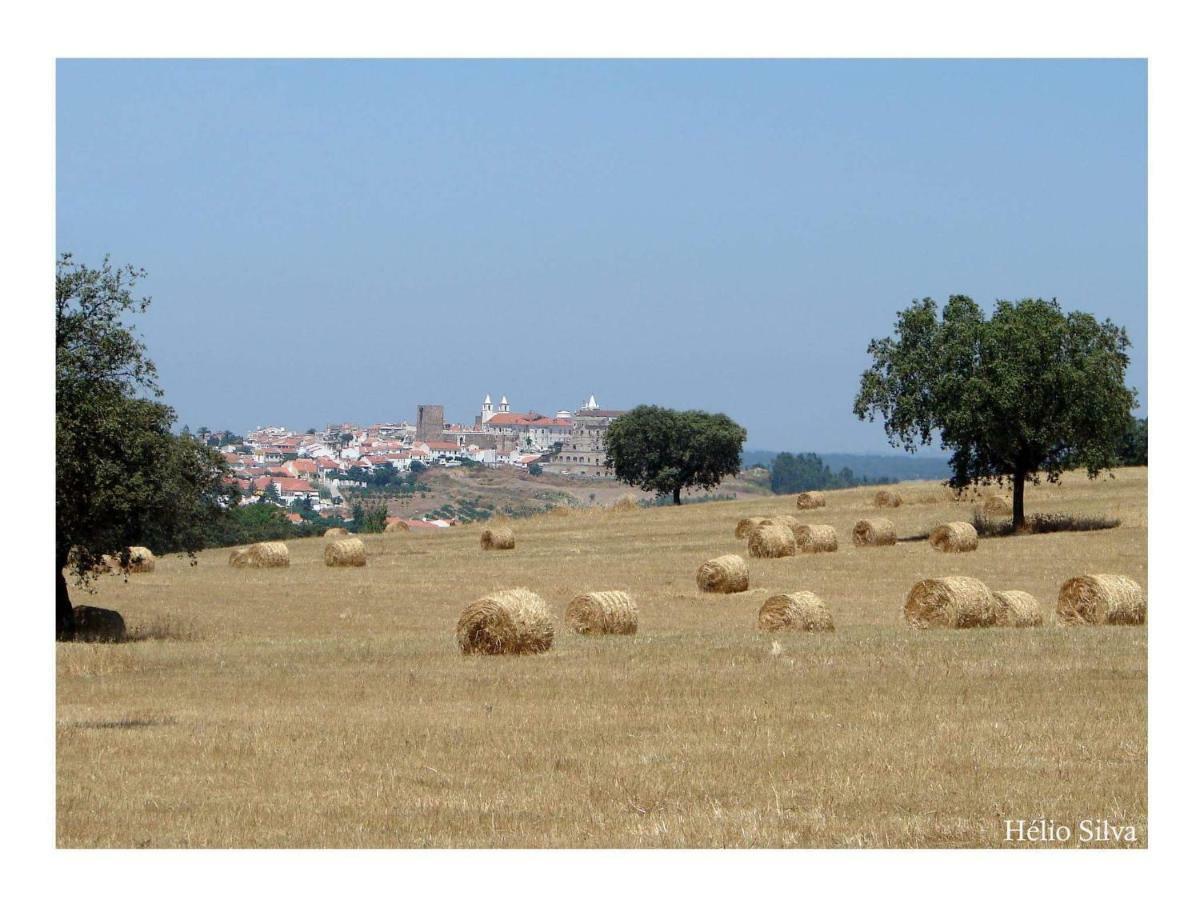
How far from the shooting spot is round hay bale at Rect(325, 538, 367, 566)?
1844 inches

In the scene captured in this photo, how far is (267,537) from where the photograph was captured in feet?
254

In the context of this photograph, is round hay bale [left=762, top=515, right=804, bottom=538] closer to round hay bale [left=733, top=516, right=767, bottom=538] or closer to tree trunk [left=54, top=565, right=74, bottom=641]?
round hay bale [left=733, top=516, right=767, bottom=538]

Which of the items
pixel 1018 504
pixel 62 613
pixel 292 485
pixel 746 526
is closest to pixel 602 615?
pixel 62 613

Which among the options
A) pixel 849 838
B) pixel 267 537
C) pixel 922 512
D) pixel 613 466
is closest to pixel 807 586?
pixel 922 512

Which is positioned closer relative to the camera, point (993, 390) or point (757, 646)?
point (757, 646)

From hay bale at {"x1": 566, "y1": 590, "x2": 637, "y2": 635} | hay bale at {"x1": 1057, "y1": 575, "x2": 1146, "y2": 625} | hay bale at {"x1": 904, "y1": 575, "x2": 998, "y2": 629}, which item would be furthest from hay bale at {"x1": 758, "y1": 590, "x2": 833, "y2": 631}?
hay bale at {"x1": 1057, "y1": 575, "x2": 1146, "y2": 625}

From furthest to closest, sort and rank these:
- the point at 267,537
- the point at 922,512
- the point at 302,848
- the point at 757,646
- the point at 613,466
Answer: the point at 613,466, the point at 267,537, the point at 922,512, the point at 757,646, the point at 302,848

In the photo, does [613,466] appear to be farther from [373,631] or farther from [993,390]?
[373,631]

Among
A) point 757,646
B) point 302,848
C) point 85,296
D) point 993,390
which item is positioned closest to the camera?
point 302,848

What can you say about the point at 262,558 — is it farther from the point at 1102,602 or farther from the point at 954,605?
the point at 1102,602

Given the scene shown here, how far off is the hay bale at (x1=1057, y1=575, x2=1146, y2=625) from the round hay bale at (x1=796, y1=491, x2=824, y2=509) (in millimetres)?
38394

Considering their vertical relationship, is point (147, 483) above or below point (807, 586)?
above

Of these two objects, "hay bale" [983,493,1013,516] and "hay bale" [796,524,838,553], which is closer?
"hay bale" [796,524,838,553]

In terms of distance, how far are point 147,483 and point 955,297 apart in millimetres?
33614
